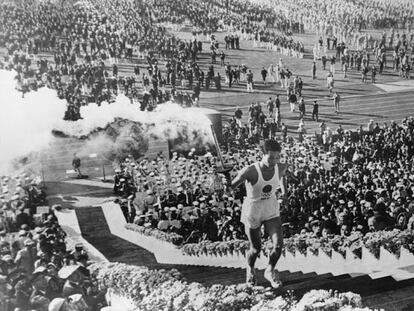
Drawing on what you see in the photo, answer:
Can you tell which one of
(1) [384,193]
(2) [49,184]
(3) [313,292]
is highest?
(3) [313,292]

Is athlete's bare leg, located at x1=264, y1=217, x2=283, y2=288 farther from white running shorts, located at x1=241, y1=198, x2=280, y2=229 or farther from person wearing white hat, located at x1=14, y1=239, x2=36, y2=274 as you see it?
person wearing white hat, located at x1=14, y1=239, x2=36, y2=274

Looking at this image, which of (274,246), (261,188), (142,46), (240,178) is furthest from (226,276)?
(142,46)

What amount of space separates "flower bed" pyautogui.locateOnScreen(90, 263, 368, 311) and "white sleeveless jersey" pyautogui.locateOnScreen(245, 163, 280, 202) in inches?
38.8

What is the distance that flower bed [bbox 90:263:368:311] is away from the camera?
5.81 metres

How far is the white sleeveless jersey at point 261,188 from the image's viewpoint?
6.11 meters

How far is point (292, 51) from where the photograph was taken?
26281 millimetres

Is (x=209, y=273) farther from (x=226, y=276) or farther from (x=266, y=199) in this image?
(x=266, y=199)

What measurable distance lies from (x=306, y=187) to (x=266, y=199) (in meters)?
8.82

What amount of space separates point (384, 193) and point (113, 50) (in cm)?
1503

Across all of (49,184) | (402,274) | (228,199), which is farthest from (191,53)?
(402,274)

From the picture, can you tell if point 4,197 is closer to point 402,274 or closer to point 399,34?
point 402,274

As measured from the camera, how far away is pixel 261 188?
20.2 feet

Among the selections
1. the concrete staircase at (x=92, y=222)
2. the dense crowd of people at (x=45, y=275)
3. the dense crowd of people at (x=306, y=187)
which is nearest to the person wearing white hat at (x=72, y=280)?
the dense crowd of people at (x=45, y=275)

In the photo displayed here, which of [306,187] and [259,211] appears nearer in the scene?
[259,211]
